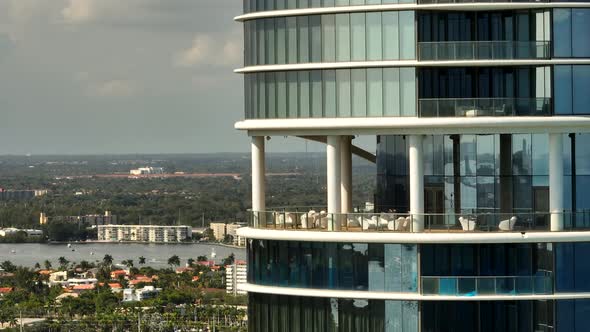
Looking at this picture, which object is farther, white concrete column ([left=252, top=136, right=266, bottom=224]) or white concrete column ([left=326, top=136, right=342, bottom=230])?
white concrete column ([left=252, top=136, right=266, bottom=224])

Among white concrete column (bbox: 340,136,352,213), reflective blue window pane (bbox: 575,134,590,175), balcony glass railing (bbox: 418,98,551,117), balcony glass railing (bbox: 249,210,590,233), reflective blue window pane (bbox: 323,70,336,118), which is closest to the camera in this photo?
balcony glass railing (bbox: 418,98,551,117)

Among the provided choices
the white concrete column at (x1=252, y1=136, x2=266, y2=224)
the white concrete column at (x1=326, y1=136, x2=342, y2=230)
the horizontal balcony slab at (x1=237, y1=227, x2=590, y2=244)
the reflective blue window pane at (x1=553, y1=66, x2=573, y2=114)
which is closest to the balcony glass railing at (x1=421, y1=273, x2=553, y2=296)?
the horizontal balcony slab at (x1=237, y1=227, x2=590, y2=244)

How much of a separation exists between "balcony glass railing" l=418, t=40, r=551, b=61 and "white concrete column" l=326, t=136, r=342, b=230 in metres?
4.30

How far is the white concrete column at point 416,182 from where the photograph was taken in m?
57.1

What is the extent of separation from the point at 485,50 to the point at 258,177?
9.15m

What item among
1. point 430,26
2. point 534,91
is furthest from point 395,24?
point 534,91

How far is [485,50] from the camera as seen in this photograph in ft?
187

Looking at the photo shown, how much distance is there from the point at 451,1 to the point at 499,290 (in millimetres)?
9368

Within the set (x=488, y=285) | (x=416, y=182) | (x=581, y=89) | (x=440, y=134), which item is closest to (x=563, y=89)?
(x=581, y=89)

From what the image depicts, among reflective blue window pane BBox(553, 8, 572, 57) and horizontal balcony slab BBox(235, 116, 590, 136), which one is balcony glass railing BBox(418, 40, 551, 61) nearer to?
reflective blue window pane BBox(553, 8, 572, 57)

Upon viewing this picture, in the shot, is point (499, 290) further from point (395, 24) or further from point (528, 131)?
point (395, 24)

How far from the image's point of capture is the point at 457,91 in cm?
5762

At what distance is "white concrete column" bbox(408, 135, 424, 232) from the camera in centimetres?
5706

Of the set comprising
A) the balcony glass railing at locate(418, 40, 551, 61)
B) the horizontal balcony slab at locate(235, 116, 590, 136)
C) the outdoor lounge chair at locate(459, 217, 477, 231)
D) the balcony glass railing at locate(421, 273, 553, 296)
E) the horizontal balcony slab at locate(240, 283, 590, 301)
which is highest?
the balcony glass railing at locate(418, 40, 551, 61)
